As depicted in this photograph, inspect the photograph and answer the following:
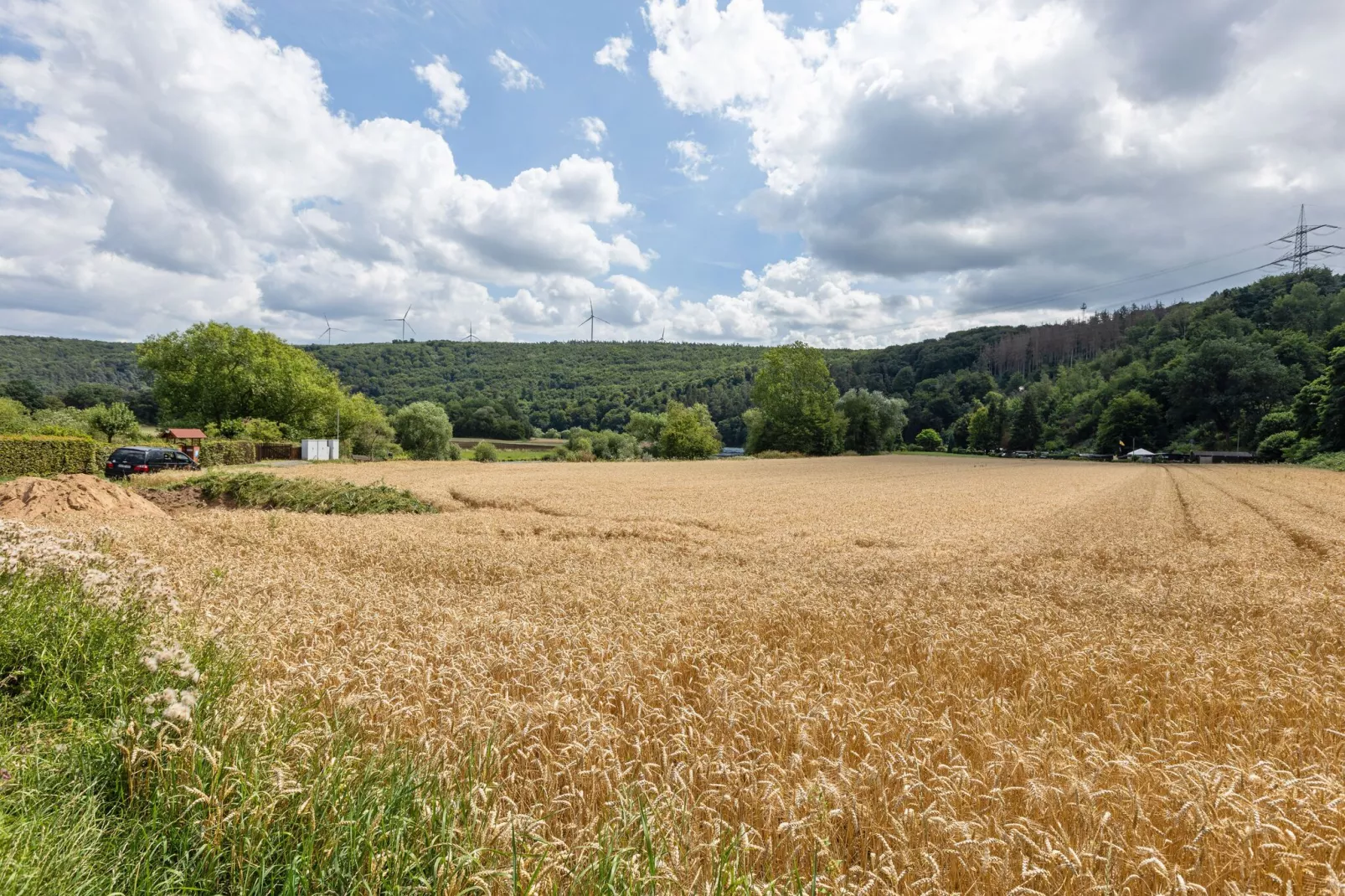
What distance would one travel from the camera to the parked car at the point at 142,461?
29984mm

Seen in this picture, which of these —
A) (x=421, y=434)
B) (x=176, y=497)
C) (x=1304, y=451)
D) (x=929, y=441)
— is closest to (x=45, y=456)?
(x=176, y=497)

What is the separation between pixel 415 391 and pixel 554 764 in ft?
521

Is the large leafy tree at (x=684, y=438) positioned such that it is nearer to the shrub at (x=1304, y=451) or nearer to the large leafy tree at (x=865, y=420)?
the large leafy tree at (x=865, y=420)

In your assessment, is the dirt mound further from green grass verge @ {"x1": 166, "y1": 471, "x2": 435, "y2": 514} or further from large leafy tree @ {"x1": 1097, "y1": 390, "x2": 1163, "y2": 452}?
large leafy tree @ {"x1": 1097, "y1": 390, "x2": 1163, "y2": 452}

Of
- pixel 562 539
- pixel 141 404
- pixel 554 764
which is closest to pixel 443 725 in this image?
pixel 554 764

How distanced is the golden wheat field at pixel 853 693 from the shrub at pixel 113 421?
190ft

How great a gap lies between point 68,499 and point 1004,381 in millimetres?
222093

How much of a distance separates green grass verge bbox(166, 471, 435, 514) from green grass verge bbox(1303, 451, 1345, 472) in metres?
69.1

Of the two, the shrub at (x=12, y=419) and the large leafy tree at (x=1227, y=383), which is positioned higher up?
the large leafy tree at (x=1227, y=383)

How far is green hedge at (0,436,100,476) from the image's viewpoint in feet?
97.2

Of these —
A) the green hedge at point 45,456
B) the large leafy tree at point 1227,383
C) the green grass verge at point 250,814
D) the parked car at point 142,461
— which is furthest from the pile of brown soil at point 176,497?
the large leafy tree at point 1227,383

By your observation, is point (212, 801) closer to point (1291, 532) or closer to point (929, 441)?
point (1291, 532)

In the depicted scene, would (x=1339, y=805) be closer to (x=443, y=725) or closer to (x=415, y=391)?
(x=443, y=725)

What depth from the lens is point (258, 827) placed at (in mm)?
2768
